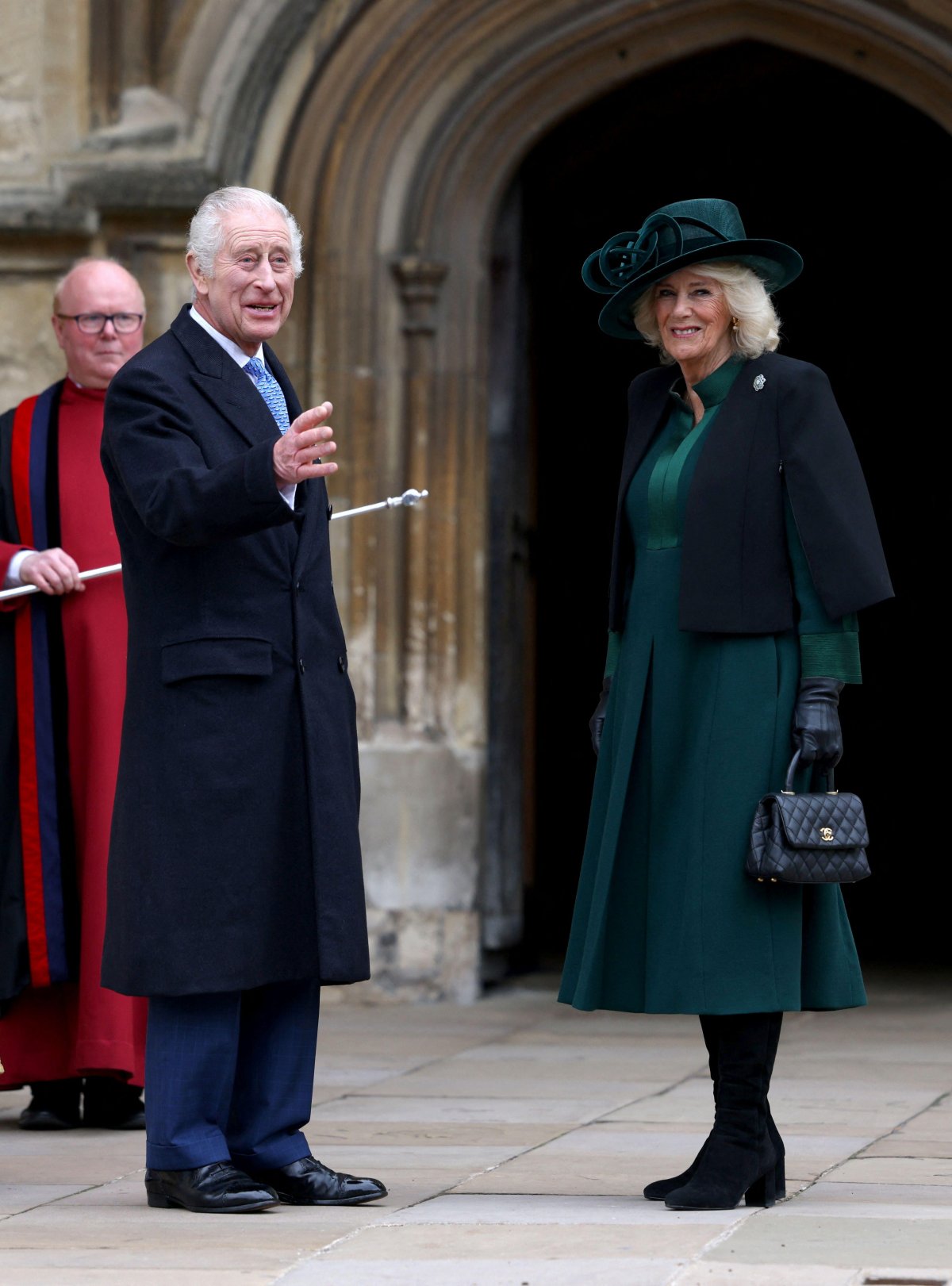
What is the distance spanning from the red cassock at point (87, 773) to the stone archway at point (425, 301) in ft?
7.19

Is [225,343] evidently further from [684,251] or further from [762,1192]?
[762,1192]

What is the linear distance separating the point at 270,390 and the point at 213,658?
1.75 feet

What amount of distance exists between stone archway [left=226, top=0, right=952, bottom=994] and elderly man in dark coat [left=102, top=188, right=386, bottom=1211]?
338cm

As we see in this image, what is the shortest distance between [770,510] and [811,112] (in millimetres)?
7046

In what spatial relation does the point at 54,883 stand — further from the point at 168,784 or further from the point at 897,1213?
the point at 897,1213

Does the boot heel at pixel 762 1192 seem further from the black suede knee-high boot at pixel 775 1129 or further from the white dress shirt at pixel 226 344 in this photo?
the white dress shirt at pixel 226 344

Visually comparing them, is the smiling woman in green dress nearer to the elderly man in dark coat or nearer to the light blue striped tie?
the elderly man in dark coat

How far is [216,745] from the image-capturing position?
3975 millimetres

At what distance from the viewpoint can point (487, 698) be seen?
26.4ft

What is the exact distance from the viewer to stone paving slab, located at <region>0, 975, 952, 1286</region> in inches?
134

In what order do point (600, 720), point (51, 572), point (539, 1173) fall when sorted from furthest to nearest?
point (51, 572) < point (539, 1173) < point (600, 720)

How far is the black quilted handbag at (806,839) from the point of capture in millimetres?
3816

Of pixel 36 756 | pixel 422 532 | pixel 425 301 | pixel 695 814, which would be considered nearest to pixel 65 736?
pixel 36 756

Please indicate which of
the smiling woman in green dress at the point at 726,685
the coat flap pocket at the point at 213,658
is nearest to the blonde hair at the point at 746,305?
the smiling woman in green dress at the point at 726,685
